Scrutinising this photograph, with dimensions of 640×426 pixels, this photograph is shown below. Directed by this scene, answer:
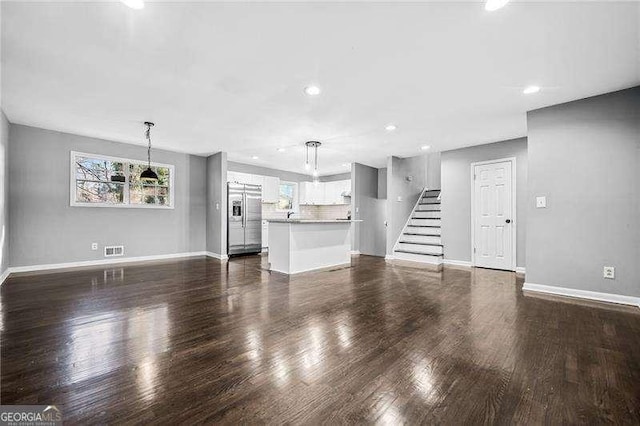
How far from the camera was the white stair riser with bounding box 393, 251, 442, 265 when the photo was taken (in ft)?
19.7

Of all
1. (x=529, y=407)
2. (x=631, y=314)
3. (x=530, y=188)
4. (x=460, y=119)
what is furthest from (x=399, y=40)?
(x=631, y=314)

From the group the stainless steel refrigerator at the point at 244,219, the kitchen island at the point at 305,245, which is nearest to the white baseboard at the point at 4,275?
the stainless steel refrigerator at the point at 244,219

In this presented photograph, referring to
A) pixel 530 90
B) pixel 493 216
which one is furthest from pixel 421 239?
pixel 530 90

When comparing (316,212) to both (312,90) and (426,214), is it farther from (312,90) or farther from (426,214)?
(312,90)

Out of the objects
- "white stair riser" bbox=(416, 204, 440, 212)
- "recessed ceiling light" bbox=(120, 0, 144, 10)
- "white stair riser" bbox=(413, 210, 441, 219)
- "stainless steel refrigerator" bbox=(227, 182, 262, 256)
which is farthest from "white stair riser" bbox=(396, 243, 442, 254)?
"recessed ceiling light" bbox=(120, 0, 144, 10)

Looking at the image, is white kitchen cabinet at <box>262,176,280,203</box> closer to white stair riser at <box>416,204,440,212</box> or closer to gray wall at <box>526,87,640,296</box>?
white stair riser at <box>416,204,440,212</box>

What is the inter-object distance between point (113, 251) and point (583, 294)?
8.09 metres

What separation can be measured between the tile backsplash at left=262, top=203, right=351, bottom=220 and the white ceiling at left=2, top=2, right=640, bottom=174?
432cm

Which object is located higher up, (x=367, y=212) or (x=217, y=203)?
(x=217, y=203)

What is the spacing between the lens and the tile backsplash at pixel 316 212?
28.6 feet

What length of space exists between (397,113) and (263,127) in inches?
88.0

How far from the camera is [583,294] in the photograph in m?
3.52

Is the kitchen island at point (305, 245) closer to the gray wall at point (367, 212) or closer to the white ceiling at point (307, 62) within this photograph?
the white ceiling at point (307, 62)

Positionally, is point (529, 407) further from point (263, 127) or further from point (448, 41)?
point (263, 127)
